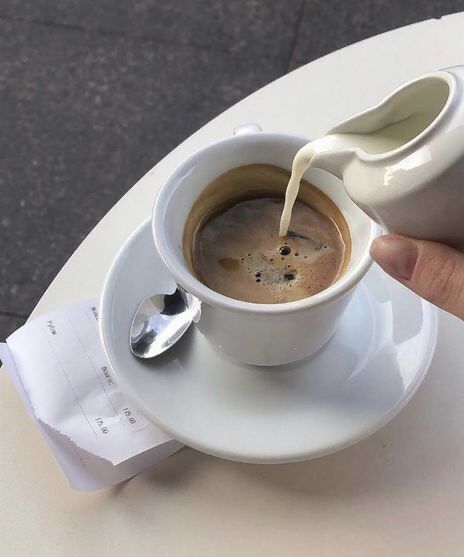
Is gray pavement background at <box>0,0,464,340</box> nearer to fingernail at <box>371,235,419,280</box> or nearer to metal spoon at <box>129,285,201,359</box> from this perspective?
metal spoon at <box>129,285,201,359</box>

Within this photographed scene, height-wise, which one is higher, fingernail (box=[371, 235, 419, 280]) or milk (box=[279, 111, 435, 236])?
milk (box=[279, 111, 435, 236])

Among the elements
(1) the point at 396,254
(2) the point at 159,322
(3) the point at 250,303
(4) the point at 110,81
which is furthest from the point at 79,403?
(4) the point at 110,81

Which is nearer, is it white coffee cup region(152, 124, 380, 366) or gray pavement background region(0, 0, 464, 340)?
white coffee cup region(152, 124, 380, 366)


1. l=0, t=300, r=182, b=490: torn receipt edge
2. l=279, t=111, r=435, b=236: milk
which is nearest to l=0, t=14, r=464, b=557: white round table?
l=0, t=300, r=182, b=490: torn receipt edge

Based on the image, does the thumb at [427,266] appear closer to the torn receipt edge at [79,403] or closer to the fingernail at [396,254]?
the fingernail at [396,254]

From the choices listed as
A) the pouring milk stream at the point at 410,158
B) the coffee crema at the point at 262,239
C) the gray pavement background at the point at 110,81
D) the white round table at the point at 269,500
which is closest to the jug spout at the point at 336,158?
the pouring milk stream at the point at 410,158

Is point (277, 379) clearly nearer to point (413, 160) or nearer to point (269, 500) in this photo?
point (269, 500)

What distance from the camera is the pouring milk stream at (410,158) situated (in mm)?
467

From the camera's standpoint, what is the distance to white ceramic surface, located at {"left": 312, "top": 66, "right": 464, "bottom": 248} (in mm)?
466

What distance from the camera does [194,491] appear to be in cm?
70

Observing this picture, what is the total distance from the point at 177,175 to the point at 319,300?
0.21 metres

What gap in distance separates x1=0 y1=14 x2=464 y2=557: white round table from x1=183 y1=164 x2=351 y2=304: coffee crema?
0.17 metres

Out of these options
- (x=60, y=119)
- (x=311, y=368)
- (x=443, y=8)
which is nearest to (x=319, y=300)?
(x=311, y=368)

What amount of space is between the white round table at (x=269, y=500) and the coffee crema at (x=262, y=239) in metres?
0.17
